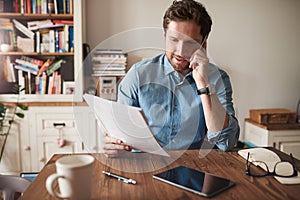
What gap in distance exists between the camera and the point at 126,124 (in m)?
0.83

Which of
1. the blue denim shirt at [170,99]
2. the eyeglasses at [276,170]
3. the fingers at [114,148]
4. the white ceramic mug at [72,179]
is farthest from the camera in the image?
the blue denim shirt at [170,99]

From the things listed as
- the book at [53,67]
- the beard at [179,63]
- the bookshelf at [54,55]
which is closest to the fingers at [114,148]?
the beard at [179,63]

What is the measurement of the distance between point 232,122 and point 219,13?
1.86 metres

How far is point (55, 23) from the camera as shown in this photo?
2.35 m

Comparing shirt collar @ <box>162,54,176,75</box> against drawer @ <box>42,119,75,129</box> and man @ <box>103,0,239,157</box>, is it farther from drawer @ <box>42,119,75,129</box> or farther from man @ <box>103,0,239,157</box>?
drawer @ <box>42,119,75,129</box>

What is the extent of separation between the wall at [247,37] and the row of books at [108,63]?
32cm

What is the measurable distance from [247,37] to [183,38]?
192 centimetres

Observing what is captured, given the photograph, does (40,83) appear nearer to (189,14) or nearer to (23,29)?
(23,29)

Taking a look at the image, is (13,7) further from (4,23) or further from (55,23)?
(55,23)

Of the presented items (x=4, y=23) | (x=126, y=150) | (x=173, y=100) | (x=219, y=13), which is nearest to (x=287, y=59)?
(x=219, y=13)

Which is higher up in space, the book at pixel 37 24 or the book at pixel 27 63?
the book at pixel 37 24

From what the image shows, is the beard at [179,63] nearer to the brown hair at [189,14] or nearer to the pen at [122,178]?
the brown hair at [189,14]

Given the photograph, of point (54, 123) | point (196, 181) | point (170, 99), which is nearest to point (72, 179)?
point (196, 181)

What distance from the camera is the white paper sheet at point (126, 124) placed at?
2.44ft
